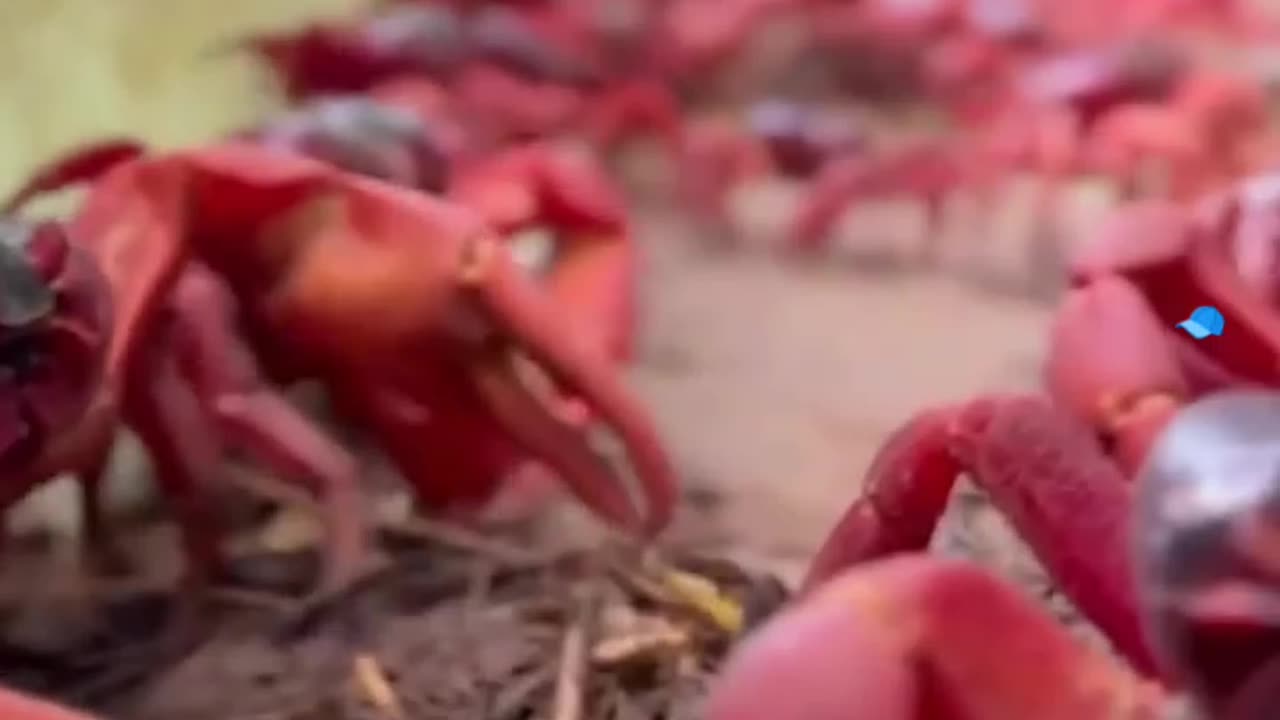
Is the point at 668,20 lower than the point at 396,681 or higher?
higher

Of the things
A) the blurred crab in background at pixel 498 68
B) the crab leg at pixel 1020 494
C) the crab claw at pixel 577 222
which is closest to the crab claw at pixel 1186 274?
the crab leg at pixel 1020 494

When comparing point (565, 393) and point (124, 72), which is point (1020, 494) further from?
point (124, 72)

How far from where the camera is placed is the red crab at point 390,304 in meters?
0.92

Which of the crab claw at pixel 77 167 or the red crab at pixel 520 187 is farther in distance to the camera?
the red crab at pixel 520 187

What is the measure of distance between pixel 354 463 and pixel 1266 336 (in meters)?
0.44

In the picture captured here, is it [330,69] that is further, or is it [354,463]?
[330,69]

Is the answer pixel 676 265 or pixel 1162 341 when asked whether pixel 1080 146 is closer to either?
pixel 676 265

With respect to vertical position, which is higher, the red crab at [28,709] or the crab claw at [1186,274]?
the crab claw at [1186,274]

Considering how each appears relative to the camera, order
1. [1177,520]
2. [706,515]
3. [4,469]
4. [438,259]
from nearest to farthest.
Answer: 1. [1177,520]
2. [4,469]
3. [438,259]
4. [706,515]

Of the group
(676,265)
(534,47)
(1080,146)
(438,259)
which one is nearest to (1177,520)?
(438,259)

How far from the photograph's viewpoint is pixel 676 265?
1831 millimetres

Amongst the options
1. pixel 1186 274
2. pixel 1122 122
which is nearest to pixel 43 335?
pixel 1186 274

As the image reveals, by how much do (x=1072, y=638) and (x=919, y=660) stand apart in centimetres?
6

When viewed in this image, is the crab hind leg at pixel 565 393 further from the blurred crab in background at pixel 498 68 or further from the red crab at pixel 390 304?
the blurred crab in background at pixel 498 68
